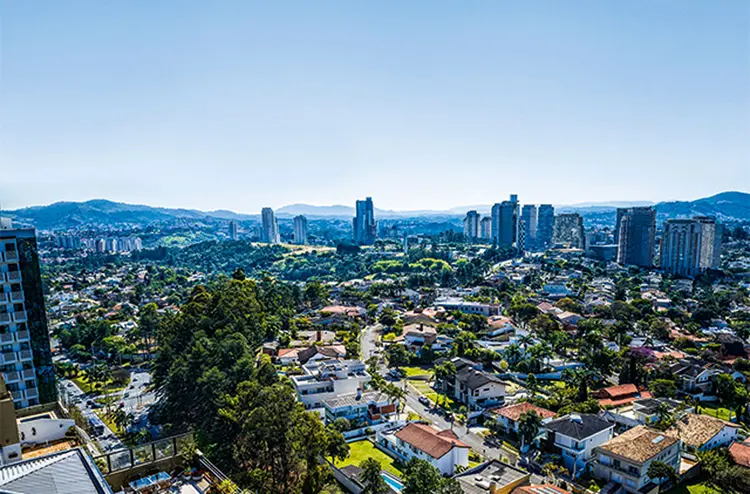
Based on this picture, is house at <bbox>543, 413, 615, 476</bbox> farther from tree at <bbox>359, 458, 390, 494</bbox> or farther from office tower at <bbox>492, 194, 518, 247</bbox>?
office tower at <bbox>492, 194, 518, 247</bbox>

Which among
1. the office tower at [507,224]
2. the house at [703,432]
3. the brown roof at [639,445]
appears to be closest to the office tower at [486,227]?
the office tower at [507,224]

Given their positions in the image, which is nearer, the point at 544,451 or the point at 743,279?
the point at 544,451

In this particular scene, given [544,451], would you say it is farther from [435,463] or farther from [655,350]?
[655,350]

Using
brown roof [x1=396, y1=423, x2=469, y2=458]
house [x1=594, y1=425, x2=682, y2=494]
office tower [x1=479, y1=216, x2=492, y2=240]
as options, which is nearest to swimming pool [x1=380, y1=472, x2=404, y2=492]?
brown roof [x1=396, y1=423, x2=469, y2=458]

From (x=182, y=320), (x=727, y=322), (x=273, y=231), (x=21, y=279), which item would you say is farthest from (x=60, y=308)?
(x=273, y=231)

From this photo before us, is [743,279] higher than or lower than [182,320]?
lower

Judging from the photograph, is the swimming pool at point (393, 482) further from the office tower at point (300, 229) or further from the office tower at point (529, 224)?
the office tower at point (300, 229)
